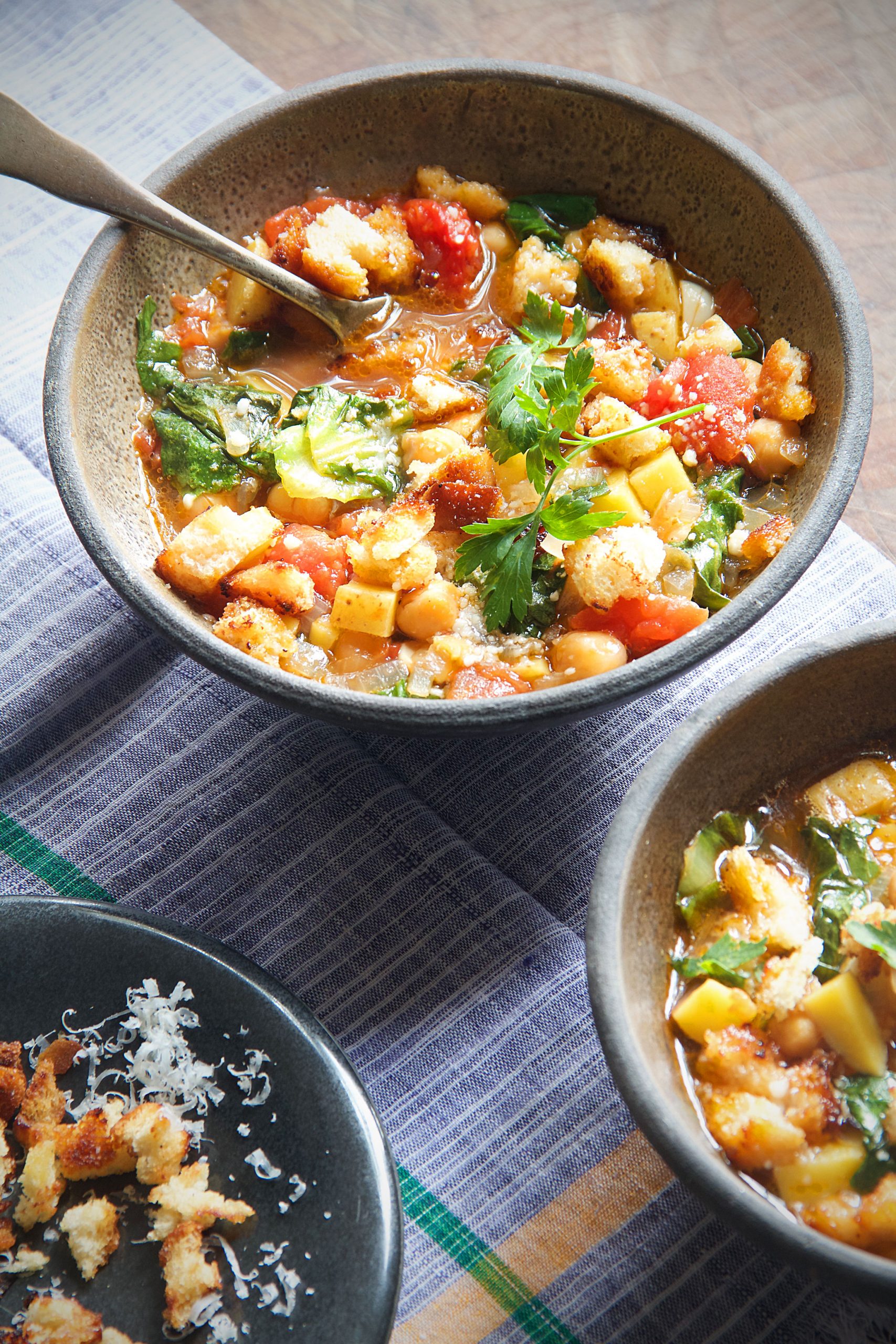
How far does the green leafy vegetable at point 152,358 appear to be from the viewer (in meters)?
2.74

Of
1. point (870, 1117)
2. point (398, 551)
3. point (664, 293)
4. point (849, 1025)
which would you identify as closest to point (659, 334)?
point (664, 293)

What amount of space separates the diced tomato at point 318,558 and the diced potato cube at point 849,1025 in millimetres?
1273

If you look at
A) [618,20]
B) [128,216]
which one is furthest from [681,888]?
[618,20]

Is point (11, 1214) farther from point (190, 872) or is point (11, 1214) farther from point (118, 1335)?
point (190, 872)

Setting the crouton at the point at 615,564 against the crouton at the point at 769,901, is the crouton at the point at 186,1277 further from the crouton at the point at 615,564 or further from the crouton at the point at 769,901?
the crouton at the point at 615,564

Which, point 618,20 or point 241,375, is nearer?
point 241,375

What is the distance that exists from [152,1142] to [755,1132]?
1101mm

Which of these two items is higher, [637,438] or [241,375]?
[637,438]

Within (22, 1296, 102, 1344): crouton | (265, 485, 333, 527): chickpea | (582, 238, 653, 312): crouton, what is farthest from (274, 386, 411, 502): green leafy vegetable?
(22, 1296, 102, 1344): crouton

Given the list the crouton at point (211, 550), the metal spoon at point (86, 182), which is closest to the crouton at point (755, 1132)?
the crouton at point (211, 550)

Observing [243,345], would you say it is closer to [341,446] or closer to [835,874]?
[341,446]

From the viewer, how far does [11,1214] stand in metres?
2.26

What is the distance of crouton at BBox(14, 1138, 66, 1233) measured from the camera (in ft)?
7.27

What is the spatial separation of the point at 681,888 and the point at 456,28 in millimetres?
2783
